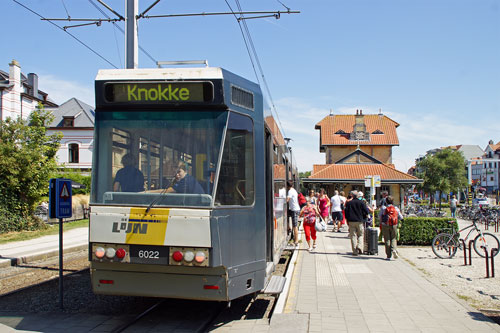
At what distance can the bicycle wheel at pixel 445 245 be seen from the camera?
13.0m

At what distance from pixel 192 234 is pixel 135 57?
273 inches

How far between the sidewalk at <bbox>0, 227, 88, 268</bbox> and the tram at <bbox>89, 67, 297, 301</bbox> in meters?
8.48

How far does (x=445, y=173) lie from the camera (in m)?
69.6

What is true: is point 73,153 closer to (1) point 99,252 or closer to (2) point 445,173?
(1) point 99,252

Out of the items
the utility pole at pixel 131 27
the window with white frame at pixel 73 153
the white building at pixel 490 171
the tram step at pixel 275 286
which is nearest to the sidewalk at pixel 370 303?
the tram step at pixel 275 286

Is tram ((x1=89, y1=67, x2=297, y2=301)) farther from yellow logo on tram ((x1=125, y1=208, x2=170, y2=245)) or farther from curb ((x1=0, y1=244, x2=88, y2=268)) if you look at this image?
curb ((x1=0, y1=244, x2=88, y2=268))

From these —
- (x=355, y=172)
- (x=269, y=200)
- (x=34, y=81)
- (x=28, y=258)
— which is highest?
(x=34, y=81)

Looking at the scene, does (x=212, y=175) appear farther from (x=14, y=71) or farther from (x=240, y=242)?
(x=14, y=71)

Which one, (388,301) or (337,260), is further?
(337,260)

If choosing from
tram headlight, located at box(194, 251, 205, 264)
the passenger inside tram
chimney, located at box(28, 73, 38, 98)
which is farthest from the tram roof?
chimney, located at box(28, 73, 38, 98)

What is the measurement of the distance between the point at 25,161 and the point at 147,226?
1662 centimetres

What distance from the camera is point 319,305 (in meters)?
7.29

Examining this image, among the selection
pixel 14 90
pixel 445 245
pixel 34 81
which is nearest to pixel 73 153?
pixel 34 81

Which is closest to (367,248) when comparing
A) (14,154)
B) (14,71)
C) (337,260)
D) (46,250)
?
(337,260)
